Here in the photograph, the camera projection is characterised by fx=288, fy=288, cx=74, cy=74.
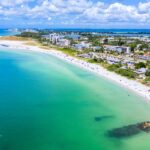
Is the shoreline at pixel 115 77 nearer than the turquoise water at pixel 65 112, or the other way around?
the turquoise water at pixel 65 112

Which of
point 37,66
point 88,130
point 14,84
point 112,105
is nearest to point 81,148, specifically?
point 88,130

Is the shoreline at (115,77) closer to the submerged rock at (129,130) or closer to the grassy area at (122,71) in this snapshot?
the grassy area at (122,71)

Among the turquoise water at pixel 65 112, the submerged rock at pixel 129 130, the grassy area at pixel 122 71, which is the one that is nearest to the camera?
the turquoise water at pixel 65 112

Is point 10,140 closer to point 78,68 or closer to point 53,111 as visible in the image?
point 53,111

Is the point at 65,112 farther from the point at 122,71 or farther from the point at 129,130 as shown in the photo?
the point at 122,71

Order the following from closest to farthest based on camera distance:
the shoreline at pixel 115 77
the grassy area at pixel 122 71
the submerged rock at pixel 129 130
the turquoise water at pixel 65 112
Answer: the turquoise water at pixel 65 112 < the submerged rock at pixel 129 130 < the shoreline at pixel 115 77 < the grassy area at pixel 122 71

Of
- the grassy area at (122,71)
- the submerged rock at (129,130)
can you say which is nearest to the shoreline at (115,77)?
the grassy area at (122,71)

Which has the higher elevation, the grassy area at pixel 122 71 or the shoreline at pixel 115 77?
the grassy area at pixel 122 71
